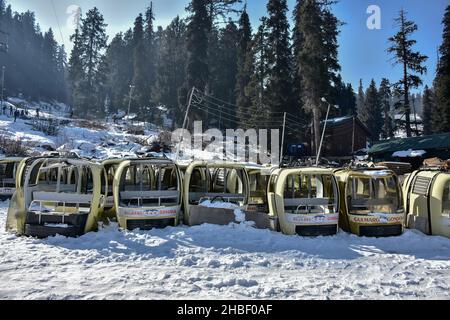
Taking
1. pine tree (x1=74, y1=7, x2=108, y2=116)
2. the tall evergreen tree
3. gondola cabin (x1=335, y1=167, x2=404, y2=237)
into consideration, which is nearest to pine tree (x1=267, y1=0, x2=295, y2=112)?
the tall evergreen tree

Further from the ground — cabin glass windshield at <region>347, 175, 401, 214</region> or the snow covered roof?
the snow covered roof

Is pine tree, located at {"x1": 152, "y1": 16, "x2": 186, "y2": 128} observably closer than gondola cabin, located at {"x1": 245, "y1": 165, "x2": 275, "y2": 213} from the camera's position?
No

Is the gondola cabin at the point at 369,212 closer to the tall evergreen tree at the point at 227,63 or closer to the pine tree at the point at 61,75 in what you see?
the tall evergreen tree at the point at 227,63

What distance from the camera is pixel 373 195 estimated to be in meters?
11.9

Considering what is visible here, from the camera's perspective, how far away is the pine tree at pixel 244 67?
40.1m

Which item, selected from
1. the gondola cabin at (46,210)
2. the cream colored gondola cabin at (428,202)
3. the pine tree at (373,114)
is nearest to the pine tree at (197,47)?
the gondola cabin at (46,210)

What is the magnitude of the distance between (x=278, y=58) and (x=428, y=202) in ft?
91.7

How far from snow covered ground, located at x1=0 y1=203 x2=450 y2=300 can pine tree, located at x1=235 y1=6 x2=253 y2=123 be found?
3089cm

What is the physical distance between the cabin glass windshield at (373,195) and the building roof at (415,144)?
2229 cm

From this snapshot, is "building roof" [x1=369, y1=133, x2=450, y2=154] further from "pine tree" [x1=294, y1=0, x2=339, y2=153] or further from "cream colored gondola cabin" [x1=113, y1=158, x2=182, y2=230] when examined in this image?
"cream colored gondola cabin" [x1=113, y1=158, x2=182, y2=230]

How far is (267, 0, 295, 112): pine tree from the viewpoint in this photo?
34.7 meters

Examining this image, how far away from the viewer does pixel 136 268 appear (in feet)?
20.9

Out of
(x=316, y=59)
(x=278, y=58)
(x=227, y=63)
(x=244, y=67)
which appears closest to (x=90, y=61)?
(x=227, y=63)
